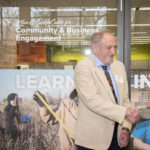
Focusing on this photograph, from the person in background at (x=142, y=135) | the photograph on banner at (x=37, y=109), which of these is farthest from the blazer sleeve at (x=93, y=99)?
the person in background at (x=142, y=135)

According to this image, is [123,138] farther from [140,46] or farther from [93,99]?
[140,46]

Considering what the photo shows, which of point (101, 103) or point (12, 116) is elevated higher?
point (101, 103)

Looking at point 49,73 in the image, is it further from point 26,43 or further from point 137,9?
point 137,9

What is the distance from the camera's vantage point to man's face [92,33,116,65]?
8.36ft

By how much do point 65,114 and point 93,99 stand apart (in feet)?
4.35

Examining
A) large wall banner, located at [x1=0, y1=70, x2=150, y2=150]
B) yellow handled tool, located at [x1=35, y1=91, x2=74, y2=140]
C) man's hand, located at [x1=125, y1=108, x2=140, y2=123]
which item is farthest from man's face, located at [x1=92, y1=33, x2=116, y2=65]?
yellow handled tool, located at [x1=35, y1=91, x2=74, y2=140]

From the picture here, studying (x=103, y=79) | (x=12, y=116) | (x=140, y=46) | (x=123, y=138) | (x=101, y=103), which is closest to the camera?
(x=101, y=103)

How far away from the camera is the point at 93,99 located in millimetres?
2371

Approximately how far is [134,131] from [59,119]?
106cm

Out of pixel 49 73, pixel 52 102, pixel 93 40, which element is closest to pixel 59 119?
pixel 52 102

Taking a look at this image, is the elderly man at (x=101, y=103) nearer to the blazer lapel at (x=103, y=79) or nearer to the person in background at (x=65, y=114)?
the blazer lapel at (x=103, y=79)

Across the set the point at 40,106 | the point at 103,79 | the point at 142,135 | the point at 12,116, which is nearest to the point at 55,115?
the point at 40,106

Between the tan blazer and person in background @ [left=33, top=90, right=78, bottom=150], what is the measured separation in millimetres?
1004

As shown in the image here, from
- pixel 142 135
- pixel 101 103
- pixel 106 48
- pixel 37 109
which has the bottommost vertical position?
pixel 142 135
